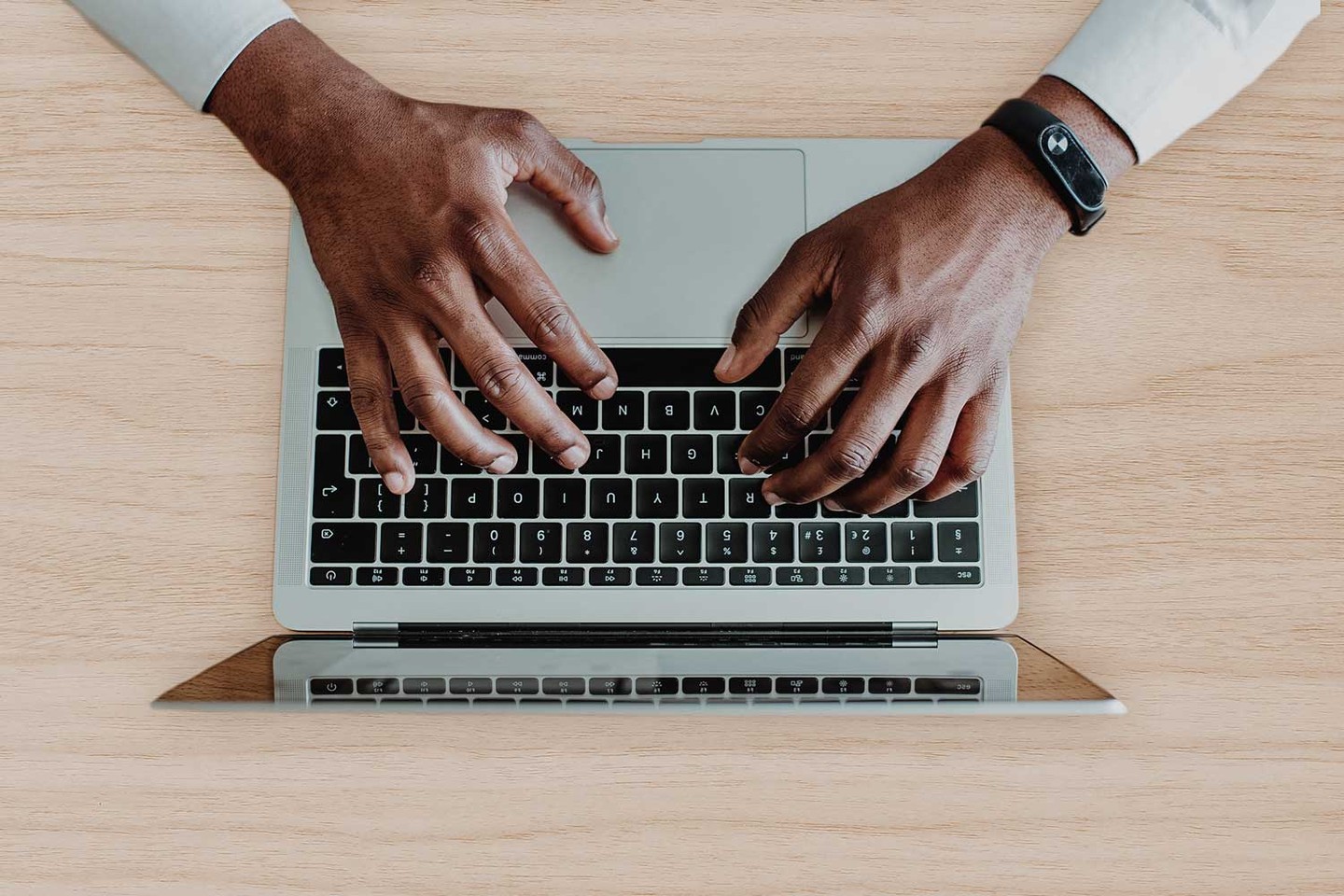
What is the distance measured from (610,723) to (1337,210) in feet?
2.13

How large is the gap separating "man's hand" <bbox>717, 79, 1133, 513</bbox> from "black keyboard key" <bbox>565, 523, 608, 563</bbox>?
0.11 metres

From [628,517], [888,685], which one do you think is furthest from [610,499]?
[888,685]

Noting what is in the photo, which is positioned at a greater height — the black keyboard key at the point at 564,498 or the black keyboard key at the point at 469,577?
the black keyboard key at the point at 564,498

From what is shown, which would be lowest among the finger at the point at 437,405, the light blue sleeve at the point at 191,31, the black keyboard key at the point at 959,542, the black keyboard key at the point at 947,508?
the black keyboard key at the point at 959,542

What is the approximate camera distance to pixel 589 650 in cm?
59

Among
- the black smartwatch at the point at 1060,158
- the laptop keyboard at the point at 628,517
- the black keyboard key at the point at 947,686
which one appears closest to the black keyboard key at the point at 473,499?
the laptop keyboard at the point at 628,517

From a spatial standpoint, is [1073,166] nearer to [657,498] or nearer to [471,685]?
[657,498]

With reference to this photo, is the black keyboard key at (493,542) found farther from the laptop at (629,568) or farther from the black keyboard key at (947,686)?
the black keyboard key at (947,686)

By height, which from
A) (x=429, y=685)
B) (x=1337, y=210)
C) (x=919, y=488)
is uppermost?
(x=1337, y=210)

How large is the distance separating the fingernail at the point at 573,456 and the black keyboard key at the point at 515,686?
0.48 feet

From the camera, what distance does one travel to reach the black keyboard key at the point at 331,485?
605 millimetres

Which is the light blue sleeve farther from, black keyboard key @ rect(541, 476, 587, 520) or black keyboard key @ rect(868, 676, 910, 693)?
black keyboard key @ rect(868, 676, 910, 693)

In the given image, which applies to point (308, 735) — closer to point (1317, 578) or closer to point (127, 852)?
point (127, 852)

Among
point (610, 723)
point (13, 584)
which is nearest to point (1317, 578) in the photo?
point (610, 723)
